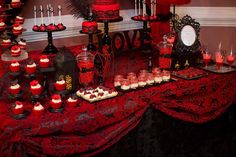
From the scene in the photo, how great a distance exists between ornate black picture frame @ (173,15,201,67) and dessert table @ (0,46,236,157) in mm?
266

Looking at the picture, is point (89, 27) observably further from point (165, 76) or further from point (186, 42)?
point (186, 42)

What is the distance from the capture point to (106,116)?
7.65ft

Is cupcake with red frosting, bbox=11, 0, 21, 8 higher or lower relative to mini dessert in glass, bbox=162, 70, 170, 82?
higher

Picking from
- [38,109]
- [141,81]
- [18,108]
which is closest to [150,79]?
[141,81]

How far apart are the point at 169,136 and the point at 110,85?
1.91ft

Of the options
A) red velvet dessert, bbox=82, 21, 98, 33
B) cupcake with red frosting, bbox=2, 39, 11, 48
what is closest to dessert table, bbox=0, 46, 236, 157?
cupcake with red frosting, bbox=2, 39, 11, 48

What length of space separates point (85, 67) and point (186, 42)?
0.98 metres

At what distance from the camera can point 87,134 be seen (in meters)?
2.31

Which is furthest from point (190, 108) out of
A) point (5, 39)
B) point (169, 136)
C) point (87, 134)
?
point (5, 39)

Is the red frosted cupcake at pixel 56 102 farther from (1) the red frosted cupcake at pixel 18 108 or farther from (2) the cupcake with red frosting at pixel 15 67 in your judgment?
(2) the cupcake with red frosting at pixel 15 67

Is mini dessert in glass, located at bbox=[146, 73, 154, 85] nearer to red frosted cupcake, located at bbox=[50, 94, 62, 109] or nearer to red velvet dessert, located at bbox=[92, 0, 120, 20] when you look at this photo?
red velvet dessert, located at bbox=[92, 0, 120, 20]

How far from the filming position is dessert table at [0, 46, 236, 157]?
210 cm

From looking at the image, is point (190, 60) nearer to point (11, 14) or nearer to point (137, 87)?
point (137, 87)

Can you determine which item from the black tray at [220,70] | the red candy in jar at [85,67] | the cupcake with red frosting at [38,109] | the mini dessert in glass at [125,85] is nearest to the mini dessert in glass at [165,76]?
the mini dessert in glass at [125,85]
